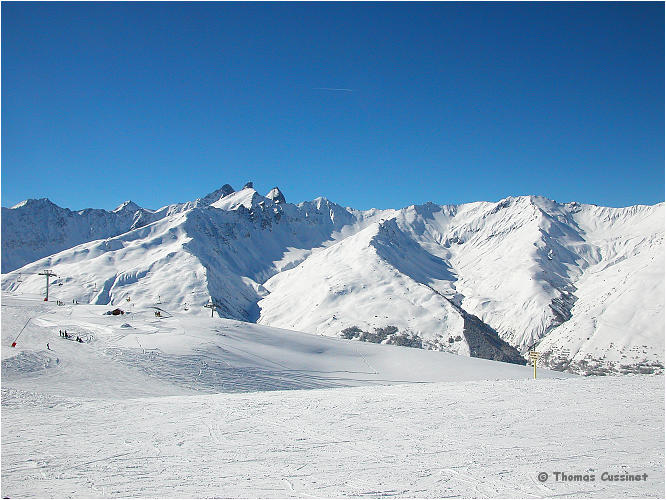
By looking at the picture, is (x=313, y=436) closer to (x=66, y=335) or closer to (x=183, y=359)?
(x=183, y=359)

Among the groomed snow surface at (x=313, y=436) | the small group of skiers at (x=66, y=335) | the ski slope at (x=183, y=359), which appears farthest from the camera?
the small group of skiers at (x=66, y=335)

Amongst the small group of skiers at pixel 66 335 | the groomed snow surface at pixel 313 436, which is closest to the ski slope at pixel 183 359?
the groomed snow surface at pixel 313 436

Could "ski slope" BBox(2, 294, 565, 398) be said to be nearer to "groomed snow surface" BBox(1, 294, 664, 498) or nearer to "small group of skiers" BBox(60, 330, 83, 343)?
"groomed snow surface" BBox(1, 294, 664, 498)

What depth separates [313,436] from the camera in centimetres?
1650

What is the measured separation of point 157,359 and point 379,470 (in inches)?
1205

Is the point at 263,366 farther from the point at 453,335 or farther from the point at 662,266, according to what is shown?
the point at 662,266

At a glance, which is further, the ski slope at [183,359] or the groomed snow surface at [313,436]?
the ski slope at [183,359]

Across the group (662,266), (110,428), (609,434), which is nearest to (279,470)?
(110,428)

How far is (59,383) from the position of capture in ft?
93.9

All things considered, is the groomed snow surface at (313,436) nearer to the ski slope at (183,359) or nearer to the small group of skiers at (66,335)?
the ski slope at (183,359)

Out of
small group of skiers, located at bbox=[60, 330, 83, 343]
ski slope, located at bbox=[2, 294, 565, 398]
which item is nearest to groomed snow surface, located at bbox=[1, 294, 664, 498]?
ski slope, located at bbox=[2, 294, 565, 398]

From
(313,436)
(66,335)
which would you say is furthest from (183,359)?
(313,436)

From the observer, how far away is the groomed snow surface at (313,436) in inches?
479

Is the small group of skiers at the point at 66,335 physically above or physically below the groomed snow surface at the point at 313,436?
above
